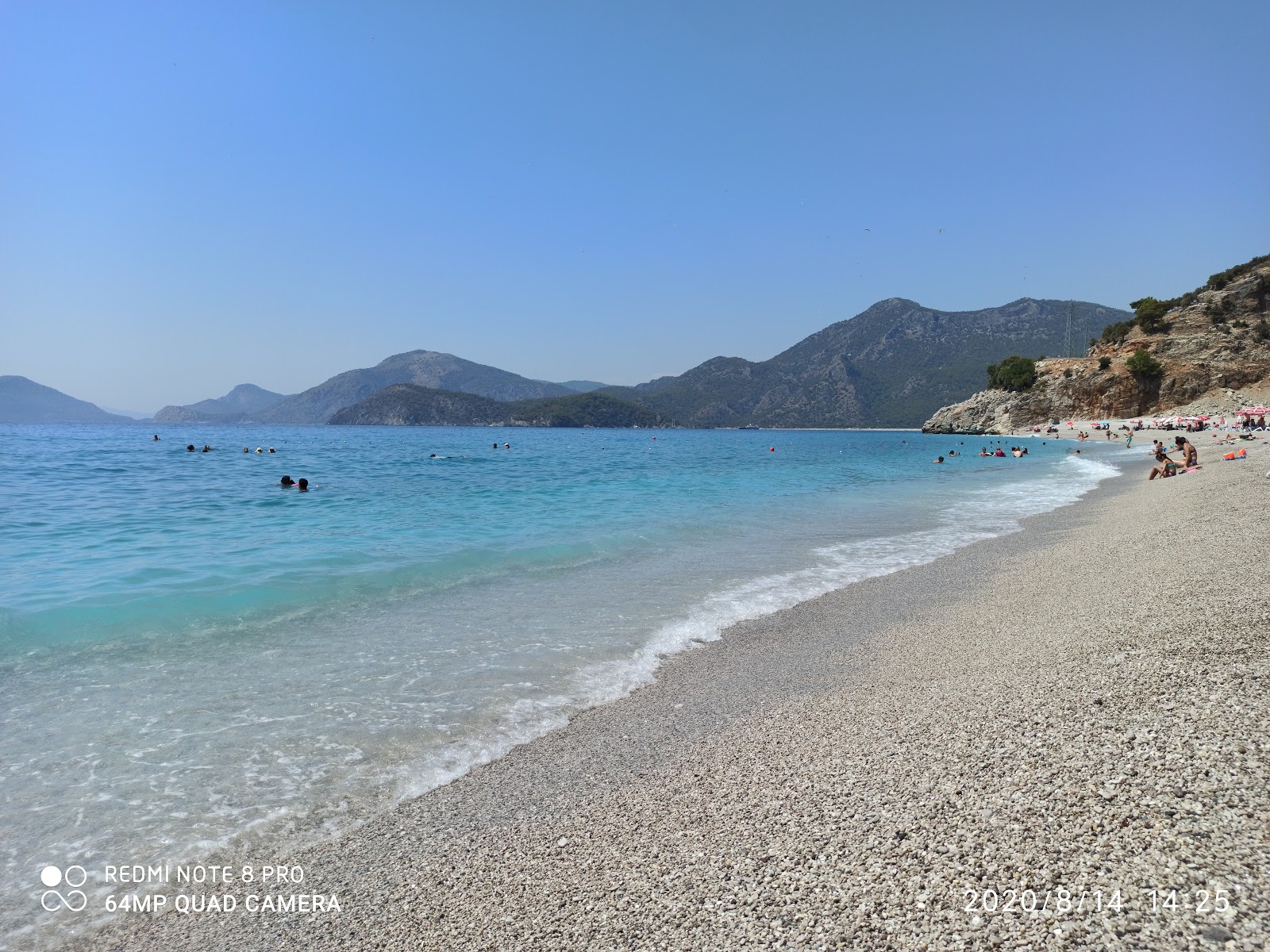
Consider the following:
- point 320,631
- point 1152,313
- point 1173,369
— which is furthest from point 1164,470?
point 1152,313

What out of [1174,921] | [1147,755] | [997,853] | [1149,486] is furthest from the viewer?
[1149,486]

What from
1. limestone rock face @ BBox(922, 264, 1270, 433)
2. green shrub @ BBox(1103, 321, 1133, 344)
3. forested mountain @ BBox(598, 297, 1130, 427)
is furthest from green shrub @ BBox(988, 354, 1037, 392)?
forested mountain @ BBox(598, 297, 1130, 427)

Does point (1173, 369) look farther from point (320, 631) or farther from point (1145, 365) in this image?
point (320, 631)

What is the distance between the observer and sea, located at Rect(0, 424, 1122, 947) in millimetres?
4699

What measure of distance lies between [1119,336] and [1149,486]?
91.8m

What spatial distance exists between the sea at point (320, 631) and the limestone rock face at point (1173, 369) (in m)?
77.7

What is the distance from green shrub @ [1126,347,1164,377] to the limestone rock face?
0.75 metres

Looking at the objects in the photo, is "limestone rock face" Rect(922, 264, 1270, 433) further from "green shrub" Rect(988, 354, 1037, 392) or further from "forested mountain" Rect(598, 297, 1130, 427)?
"forested mountain" Rect(598, 297, 1130, 427)

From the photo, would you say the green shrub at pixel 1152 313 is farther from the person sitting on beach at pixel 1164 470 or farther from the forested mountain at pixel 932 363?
the person sitting on beach at pixel 1164 470

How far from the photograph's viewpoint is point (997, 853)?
306cm

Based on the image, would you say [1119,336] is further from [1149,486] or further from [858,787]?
[858,787]

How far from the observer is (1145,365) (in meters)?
79.8

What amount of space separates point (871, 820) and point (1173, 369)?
102 m

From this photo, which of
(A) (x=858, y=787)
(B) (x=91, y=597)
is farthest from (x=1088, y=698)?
(B) (x=91, y=597)
